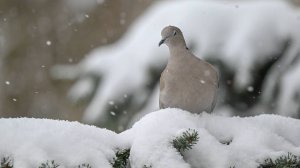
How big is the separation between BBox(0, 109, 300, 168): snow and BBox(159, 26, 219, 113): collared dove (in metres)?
0.59

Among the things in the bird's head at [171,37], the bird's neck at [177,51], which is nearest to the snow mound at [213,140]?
the bird's neck at [177,51]

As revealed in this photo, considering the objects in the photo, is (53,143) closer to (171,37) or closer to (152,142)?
(152,142)

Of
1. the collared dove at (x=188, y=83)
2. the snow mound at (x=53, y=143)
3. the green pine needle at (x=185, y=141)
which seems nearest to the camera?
the snow mound at (x=53, y=143)

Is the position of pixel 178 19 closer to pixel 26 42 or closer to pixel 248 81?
pixel 248 81

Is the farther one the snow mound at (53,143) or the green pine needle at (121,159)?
the green pine needle at (121,159)

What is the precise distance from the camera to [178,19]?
4.66 metres

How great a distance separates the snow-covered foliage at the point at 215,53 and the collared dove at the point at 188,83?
A: 952 millimetres

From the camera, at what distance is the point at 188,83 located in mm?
2822

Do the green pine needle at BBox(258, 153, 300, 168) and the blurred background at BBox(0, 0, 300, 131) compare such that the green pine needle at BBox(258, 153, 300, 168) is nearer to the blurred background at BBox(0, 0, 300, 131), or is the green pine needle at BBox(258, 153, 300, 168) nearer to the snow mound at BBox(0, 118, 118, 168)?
the snow mound at BBox(0, 118, 118, 168)

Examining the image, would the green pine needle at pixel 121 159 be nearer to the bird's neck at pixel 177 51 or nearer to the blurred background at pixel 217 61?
the bird's neck at pixel 177 51

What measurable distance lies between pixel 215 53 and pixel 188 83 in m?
1.27

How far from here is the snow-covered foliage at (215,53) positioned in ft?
12.7

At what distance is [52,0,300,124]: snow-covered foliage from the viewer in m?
3.86

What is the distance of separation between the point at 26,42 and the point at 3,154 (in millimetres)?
8151
